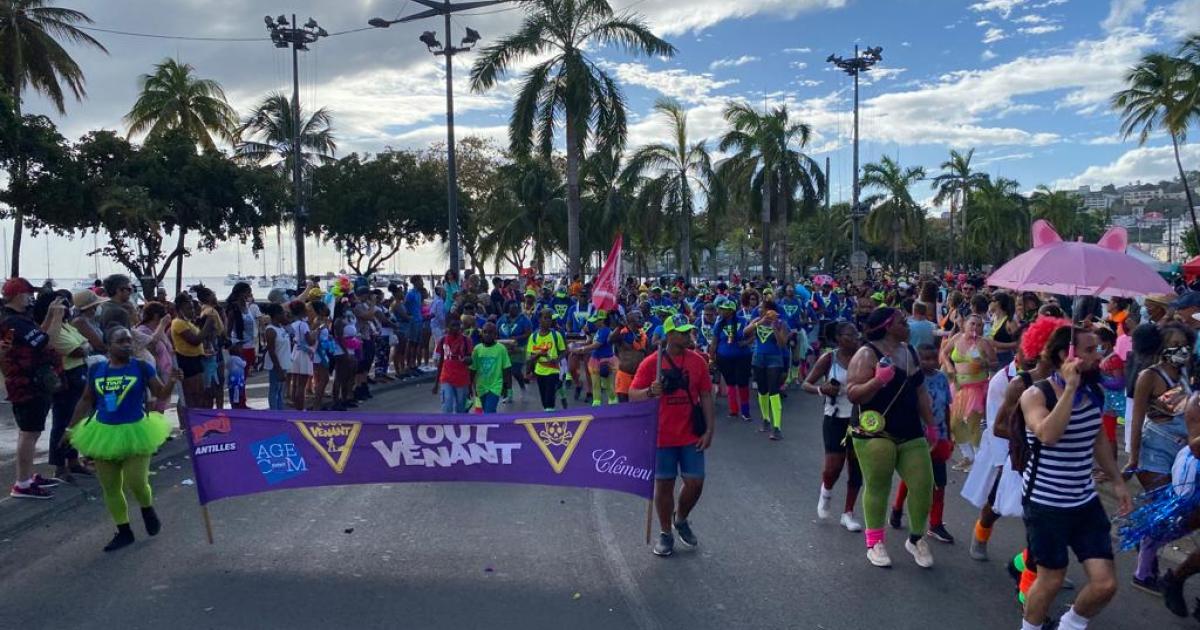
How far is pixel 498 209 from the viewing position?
40.6 meters

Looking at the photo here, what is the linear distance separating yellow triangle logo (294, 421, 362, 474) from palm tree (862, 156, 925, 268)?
49.3 metres

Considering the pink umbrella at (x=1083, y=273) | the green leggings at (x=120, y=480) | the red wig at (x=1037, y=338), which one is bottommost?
the green leggings at (x=120, y=480)

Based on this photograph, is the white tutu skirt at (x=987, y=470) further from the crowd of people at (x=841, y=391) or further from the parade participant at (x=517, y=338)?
the parade participant at (x=517, y=338)

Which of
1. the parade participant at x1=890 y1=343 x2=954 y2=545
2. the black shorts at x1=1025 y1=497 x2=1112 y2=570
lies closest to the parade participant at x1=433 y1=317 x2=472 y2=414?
the parade participant at x1=890 y1=343 x2=954 y2=545

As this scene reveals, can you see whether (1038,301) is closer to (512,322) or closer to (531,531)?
(512,322)

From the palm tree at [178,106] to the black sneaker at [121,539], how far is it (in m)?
30.2

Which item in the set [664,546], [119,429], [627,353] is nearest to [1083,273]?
[664,546]

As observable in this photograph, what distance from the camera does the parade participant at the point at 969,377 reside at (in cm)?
819

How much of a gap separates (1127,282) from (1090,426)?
223 centimetres

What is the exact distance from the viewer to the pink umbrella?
5.83m

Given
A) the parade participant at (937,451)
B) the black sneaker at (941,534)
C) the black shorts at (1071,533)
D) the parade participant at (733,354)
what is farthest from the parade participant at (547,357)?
the black shorts at (1071,533)

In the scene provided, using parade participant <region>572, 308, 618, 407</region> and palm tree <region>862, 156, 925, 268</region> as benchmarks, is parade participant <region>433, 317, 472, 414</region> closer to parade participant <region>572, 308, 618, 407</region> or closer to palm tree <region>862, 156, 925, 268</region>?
parade participant <region>572, 308, 618, 407</region>

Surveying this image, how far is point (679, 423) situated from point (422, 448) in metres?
1.88

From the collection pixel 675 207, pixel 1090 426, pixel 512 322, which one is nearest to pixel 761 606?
pixel 1090 426
